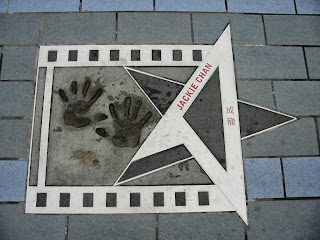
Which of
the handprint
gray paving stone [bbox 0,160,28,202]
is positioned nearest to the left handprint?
the handprint

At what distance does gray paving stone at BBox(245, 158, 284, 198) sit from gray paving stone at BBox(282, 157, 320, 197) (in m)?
0.09

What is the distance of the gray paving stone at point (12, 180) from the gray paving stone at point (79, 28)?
1465 millimetres

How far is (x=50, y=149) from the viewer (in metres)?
2.53

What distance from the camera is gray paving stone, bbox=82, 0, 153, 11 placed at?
9.42 feet

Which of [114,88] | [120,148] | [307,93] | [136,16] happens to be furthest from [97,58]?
[307,93]

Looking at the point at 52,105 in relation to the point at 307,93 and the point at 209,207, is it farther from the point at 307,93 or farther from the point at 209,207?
the point at 307,93

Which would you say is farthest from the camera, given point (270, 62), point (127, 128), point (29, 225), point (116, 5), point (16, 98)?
point (116, 5)

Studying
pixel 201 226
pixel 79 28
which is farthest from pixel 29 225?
pixel 79 28

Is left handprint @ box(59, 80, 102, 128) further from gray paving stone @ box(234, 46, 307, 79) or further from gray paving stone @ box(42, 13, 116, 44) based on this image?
gray paving stone @ box(234, 46, 307, 79)

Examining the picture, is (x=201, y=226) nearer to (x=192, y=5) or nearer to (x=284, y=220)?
(x=284, y=220)

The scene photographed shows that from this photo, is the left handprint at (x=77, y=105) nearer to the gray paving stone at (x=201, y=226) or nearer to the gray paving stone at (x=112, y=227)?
the gray paving stone at (x=112, y=227)

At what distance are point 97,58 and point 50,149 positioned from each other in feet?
3.81

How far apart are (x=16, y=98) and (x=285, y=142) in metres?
3.09

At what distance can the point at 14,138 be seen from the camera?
→ 2.57 meters
